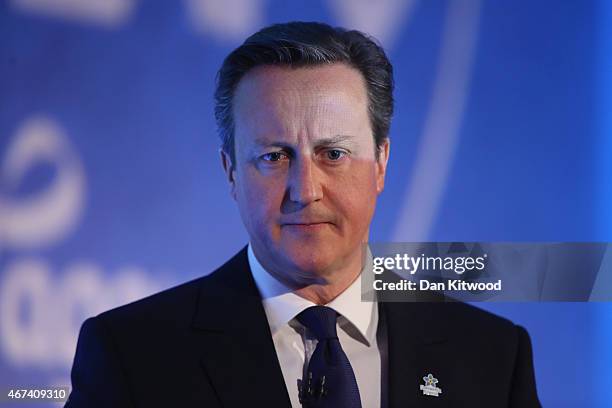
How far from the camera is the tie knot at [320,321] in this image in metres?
1.97

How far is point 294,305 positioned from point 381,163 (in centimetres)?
48

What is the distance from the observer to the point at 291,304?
6.58 ft

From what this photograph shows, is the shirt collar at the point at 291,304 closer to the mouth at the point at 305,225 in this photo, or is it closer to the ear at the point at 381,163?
the mouth at the point at 305,225

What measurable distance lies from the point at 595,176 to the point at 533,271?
1.14 feet

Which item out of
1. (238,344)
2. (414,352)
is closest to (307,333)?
(238,344)

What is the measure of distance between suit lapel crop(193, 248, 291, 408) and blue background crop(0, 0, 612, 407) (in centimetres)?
31

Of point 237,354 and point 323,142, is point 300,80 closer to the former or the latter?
point 323,142

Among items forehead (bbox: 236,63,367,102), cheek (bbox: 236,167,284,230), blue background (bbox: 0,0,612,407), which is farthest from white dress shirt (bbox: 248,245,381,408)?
forehead (bbox: 236,63,367,102)

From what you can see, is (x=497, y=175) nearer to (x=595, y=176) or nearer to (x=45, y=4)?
(x=595, y=176)

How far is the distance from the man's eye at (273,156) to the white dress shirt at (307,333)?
10.1 inches

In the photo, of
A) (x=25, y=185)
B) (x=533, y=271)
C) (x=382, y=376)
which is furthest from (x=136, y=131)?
(x=533, y=271)

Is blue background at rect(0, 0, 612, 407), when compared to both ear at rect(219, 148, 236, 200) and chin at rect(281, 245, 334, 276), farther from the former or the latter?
chin at rect(281, 245, 334, 276)

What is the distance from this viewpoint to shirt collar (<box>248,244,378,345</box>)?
2.01 meters

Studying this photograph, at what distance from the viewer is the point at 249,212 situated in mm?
2021
